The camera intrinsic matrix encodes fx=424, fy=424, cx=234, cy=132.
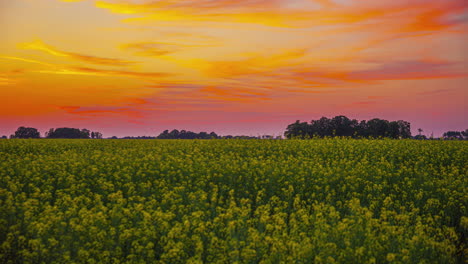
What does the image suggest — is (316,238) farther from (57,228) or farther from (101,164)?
(101,164)

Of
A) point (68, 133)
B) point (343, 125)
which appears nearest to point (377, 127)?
point (343, 125)

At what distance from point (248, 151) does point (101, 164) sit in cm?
1012

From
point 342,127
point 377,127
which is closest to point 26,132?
point 342,127

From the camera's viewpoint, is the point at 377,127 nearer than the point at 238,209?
No

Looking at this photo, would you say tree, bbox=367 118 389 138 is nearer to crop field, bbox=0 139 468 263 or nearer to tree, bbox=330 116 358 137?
tree, bbox=330 116 358 137

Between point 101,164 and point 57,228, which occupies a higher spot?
point 101,164

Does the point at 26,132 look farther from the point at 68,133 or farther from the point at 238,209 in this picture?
the point at 238,209

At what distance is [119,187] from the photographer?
17.2 metres

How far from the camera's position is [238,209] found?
1209 centimetres

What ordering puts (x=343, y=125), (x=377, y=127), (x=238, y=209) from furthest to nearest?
(x=343, y=125) < (x=377, y=127) < (x=238, y=209)

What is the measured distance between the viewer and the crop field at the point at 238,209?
959 centimetres

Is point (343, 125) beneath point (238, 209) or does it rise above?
above

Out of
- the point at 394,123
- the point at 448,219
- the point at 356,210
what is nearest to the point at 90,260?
the point at 356,210

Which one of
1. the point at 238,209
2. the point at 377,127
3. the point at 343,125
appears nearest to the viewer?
the point at 238,209
